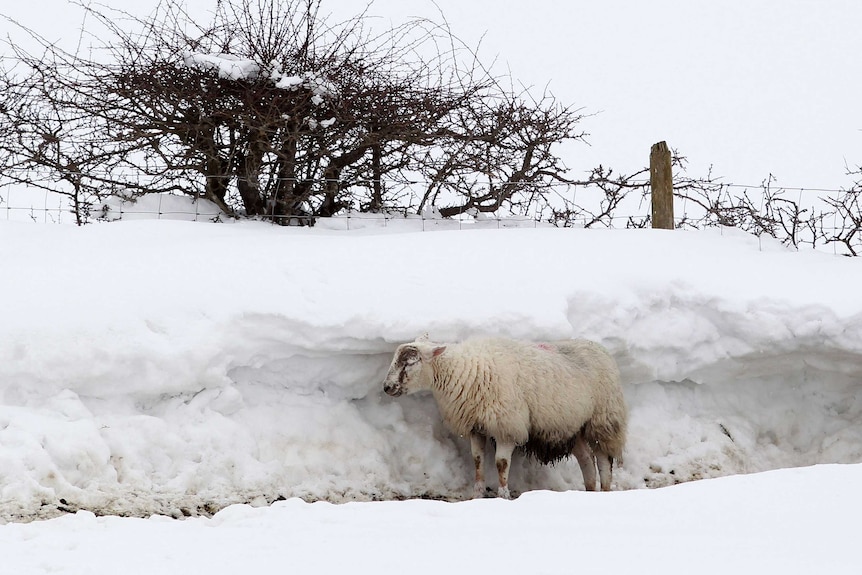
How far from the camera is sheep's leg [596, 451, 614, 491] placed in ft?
23.2

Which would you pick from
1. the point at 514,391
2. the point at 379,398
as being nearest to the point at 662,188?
the point at 514,391

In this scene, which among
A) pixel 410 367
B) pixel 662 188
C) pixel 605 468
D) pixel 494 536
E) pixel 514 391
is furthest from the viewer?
pixel 662 188

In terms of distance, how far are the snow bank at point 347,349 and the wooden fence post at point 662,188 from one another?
587 mm

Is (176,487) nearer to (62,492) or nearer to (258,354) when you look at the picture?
(62,492)

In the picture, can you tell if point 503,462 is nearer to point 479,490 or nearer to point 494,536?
point 479,490

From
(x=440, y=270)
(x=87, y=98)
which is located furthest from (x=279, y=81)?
(x=440, y=270)

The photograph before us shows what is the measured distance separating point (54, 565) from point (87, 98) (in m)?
6.23

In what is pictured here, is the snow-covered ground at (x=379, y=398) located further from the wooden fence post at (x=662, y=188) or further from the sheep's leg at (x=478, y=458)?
the wooden fence post at (x=662, y=188)

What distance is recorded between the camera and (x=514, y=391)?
6594mm

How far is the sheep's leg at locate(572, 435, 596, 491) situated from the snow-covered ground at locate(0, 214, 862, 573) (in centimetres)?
32

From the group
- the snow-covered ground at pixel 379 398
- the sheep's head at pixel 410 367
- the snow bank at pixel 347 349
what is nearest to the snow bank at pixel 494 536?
the snow-covered ground at pixel 379 398

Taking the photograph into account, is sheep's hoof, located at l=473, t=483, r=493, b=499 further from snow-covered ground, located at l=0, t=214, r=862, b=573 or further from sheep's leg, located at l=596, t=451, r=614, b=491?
sheep's leg, located at l=596, t=451, r=614, b=491

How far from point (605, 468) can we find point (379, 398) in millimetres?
1890

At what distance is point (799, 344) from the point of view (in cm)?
752
